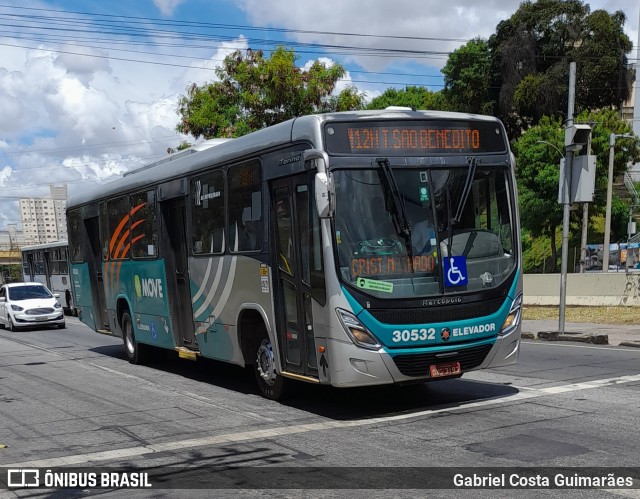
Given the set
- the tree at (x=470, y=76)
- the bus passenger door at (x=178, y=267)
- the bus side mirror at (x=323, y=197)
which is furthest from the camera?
the tree at (x=470, y=76)

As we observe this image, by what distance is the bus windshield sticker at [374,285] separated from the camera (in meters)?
7.93

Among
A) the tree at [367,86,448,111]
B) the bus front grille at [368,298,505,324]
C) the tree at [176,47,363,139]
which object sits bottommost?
the bus front grille at [368,298,505,324]

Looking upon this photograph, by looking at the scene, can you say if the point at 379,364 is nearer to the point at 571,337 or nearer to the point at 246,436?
the point at 246,436

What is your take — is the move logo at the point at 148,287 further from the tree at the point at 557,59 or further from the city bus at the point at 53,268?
the tree at the point at 557,59

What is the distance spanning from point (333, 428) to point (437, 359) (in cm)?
136

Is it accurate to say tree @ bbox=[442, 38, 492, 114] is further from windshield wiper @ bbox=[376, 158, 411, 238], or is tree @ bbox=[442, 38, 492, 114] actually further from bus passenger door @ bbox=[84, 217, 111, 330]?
windshield wiper @ bbox=[376, 158, 411, 238]

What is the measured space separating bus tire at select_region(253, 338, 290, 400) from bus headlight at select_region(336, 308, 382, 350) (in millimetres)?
1686

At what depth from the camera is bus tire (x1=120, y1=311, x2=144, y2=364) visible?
14.2m

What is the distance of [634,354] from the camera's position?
13.2 meters

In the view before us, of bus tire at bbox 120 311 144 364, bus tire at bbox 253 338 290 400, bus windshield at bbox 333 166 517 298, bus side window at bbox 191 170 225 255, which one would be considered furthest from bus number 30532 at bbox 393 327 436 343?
bus tire at bbox 120 311 144 364

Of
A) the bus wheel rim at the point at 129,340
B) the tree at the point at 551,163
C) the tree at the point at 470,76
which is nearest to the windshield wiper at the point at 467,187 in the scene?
the bus wheel rim at the point at 129,340

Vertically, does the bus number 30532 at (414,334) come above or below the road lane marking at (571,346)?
above

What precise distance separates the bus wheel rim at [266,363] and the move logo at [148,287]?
3442 mm
